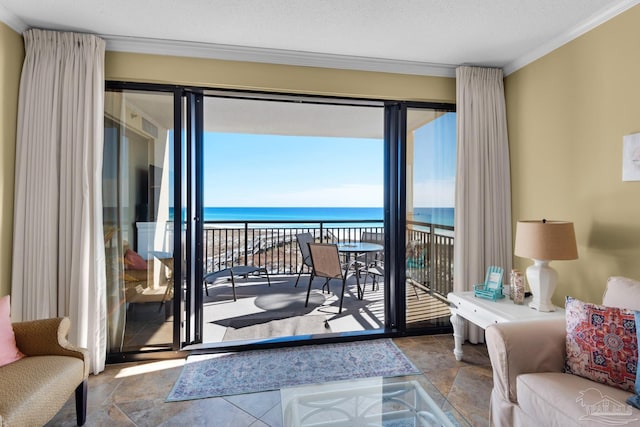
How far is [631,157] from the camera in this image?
2.01m

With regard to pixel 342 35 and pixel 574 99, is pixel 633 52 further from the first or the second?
pixel 342 35

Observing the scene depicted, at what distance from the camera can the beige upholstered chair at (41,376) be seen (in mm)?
1460

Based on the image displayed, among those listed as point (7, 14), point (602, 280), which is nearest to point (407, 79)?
point (602, 280)

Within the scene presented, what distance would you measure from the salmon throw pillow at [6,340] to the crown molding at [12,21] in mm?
1855

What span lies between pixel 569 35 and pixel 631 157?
1.04m

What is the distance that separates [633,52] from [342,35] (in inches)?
73.3

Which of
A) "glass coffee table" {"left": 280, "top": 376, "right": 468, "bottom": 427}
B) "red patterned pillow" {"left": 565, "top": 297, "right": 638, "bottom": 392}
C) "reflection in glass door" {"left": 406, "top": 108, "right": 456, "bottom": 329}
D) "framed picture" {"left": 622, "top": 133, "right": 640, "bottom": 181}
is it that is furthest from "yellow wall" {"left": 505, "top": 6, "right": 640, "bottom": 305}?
"glass coffee table" {"left": 280, "top": 376, "right": 468, "bottom": 427}

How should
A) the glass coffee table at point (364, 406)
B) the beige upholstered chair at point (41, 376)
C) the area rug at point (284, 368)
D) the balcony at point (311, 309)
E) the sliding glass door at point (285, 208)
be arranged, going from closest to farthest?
the beige upholstered chair at point (41, 376)
the glass coffee table at point (364, 406)
the area rug at point (284, 368)
the balcony at point (311, 309)
the sliding glass door at point (285, 208)

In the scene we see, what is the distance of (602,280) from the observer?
2.23m

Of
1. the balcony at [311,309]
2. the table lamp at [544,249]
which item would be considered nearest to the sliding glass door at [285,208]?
the balcony at [311,309]

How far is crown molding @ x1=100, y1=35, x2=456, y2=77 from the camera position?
256 cm

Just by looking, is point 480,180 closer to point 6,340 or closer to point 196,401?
point 196,401

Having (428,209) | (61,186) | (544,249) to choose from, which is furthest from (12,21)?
(544,249)

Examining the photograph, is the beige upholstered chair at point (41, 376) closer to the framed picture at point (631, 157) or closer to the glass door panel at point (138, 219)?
the glass door panel at point (138, 219)
